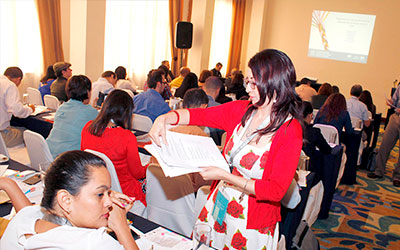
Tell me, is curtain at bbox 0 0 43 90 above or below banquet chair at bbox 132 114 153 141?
above

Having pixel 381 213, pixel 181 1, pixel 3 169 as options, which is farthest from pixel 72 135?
pixel 181 1

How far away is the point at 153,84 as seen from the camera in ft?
16.2

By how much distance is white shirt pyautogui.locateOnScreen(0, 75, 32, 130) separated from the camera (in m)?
4.22

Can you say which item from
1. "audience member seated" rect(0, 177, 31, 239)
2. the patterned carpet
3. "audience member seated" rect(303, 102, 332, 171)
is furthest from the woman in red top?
the patterned carpet

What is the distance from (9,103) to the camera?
426 cm

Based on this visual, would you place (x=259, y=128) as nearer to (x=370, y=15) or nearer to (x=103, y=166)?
(x=103, y=166)

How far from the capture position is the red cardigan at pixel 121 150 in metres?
2.56

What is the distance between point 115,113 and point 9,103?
7.67 ft

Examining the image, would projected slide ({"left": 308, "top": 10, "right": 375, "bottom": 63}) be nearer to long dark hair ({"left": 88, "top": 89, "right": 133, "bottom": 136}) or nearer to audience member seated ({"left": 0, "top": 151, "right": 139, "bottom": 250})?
long dark hair ({"left": 88, "top": 89, "right": 133, "bottom": 136})

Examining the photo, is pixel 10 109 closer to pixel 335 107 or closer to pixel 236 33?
pixel 335 107

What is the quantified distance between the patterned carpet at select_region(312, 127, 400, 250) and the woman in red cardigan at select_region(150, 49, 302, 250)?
1933 millimetres

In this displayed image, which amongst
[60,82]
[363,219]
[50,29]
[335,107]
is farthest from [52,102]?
[363,219]

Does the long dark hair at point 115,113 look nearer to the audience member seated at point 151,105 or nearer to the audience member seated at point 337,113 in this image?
the audience member seated at point 151,105

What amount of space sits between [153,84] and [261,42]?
8576 mm
